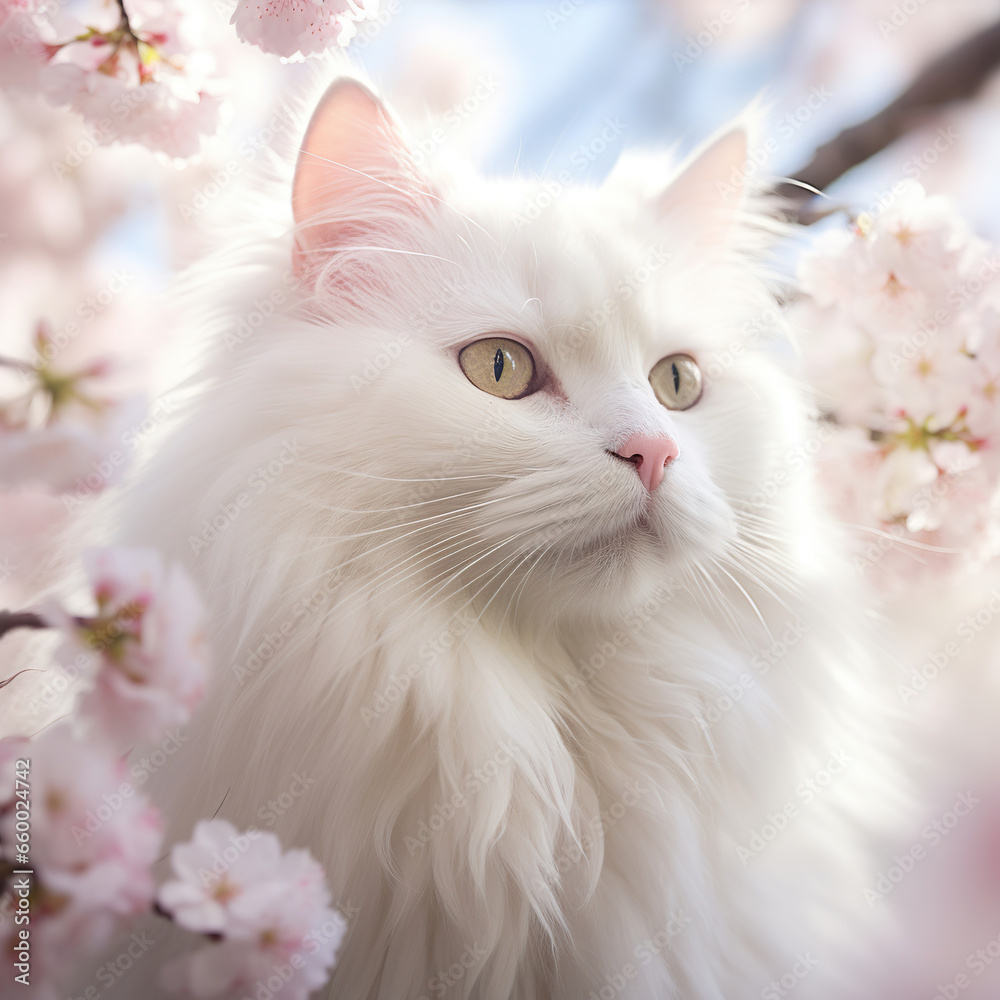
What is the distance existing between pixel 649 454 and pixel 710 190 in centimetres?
47

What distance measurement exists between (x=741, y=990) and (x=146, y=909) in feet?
2.10

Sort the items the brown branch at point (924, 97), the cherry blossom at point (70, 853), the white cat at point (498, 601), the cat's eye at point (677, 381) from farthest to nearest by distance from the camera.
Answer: the brown branch at point (924, 97), the cat's eye at point (677, 381), the white cat at point (498, 601), the cherry blossom at point (70, 853)

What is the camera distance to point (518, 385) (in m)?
0.77

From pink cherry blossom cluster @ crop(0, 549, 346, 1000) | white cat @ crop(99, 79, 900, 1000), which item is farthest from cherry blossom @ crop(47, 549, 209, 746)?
white cat @ crop(99, 79, 900, 1000)

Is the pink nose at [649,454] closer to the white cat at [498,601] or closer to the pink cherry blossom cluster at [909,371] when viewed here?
the white cat at [498,601]

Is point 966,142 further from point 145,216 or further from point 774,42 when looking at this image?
point 145,216

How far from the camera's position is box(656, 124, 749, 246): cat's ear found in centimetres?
96

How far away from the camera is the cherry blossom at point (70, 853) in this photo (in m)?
0.38

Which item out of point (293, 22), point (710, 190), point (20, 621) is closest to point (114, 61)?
point (293, 22)

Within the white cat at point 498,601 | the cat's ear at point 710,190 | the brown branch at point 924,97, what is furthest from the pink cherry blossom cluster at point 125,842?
the brown branch at point 924,97

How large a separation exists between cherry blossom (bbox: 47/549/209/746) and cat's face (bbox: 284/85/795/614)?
0.88 ft

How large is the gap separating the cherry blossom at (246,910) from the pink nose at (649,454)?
43 centimetres

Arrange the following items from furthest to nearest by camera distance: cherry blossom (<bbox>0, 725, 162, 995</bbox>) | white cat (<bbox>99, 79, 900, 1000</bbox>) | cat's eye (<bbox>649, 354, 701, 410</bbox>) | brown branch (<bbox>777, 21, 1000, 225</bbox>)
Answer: brown branch (<bbox>777, 21, 1000, 225</bbox>) < cat's eye (<bbox>649, 354, 701, 410</bbox>) < white cat (<bbox>99, 79, 900, 1000</bbox>) < cherry blossom (<bbox>0, 725, 162, 995</bbox>)

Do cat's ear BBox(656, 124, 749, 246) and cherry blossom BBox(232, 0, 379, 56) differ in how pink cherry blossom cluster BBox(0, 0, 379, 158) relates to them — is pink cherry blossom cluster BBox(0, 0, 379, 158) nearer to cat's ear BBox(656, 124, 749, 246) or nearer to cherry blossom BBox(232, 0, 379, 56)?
cherry blossom BBox(232, 0, 379, 56)
